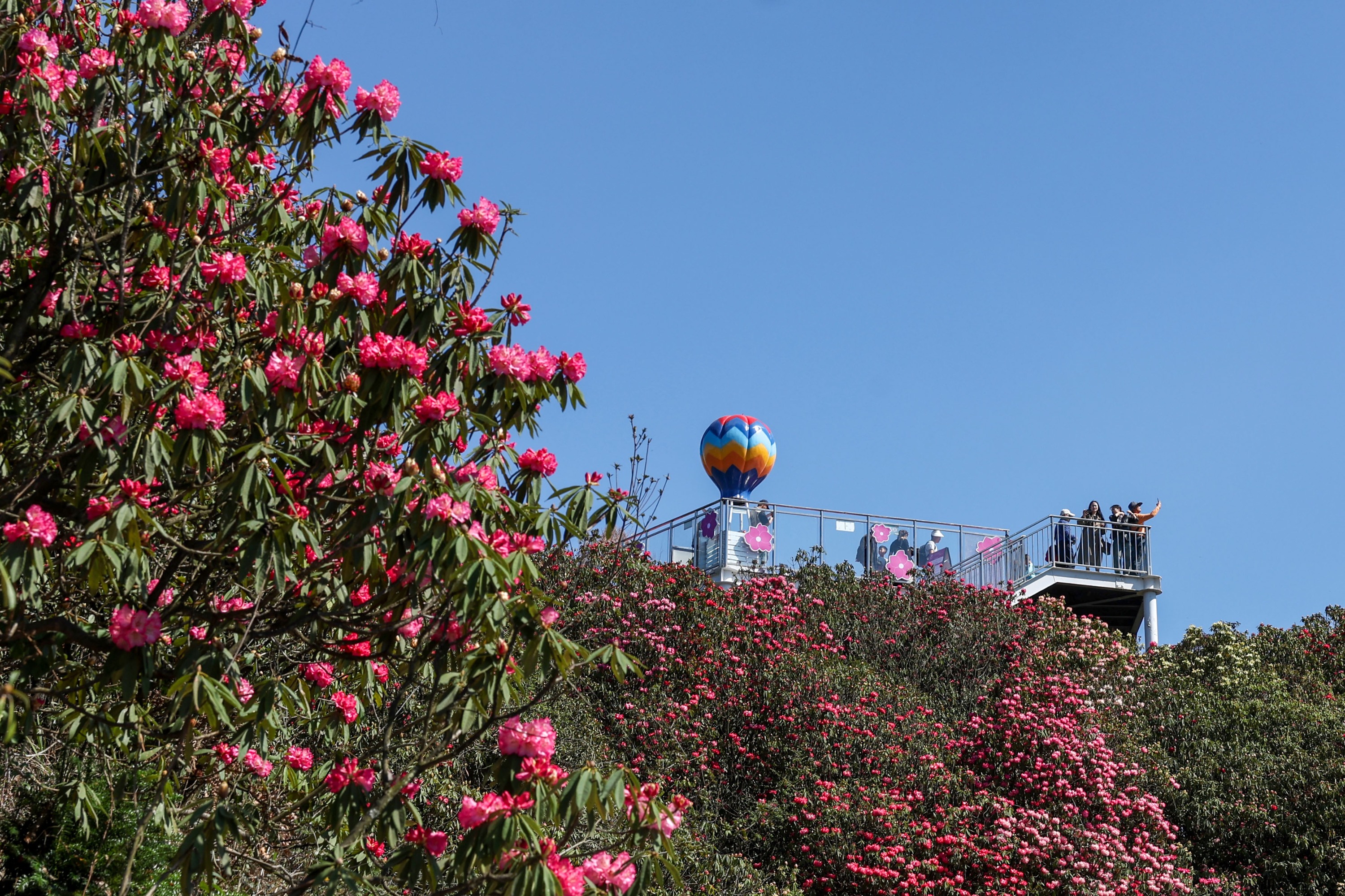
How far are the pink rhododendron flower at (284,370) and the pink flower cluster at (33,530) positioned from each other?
0.90 metres

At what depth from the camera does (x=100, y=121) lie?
4980 mm

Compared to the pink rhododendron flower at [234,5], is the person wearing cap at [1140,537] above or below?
above

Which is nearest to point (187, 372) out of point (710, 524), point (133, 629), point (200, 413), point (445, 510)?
point (200, 413)

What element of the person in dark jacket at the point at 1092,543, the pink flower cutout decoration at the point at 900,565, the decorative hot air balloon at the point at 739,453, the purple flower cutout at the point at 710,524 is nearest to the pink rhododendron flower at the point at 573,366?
the pink flower cutout decoration at the point at 900,565

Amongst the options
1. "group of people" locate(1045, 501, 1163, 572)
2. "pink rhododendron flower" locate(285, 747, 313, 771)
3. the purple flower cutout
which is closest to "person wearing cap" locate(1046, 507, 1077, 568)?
"group of people" locate(1045, 501, 1163, 572)

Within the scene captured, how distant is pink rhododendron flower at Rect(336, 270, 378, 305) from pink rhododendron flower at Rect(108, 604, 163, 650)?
1.35m

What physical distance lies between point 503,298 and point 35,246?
1.97 m

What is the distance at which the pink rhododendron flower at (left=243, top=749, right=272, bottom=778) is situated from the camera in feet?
18.6

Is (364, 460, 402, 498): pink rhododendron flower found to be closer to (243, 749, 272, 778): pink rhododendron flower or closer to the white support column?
(243, 749, 272, 778): pink rhododendron flower

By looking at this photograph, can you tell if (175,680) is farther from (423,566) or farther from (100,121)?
(100,121)

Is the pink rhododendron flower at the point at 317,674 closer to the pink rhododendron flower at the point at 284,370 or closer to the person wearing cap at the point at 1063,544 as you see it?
the pink rhododendron flower at the point at 284,370

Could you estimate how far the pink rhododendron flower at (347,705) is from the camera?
17.7ft

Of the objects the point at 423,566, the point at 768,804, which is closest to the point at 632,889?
the point at 423,566

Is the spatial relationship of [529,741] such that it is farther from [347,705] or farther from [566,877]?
[347,705]
